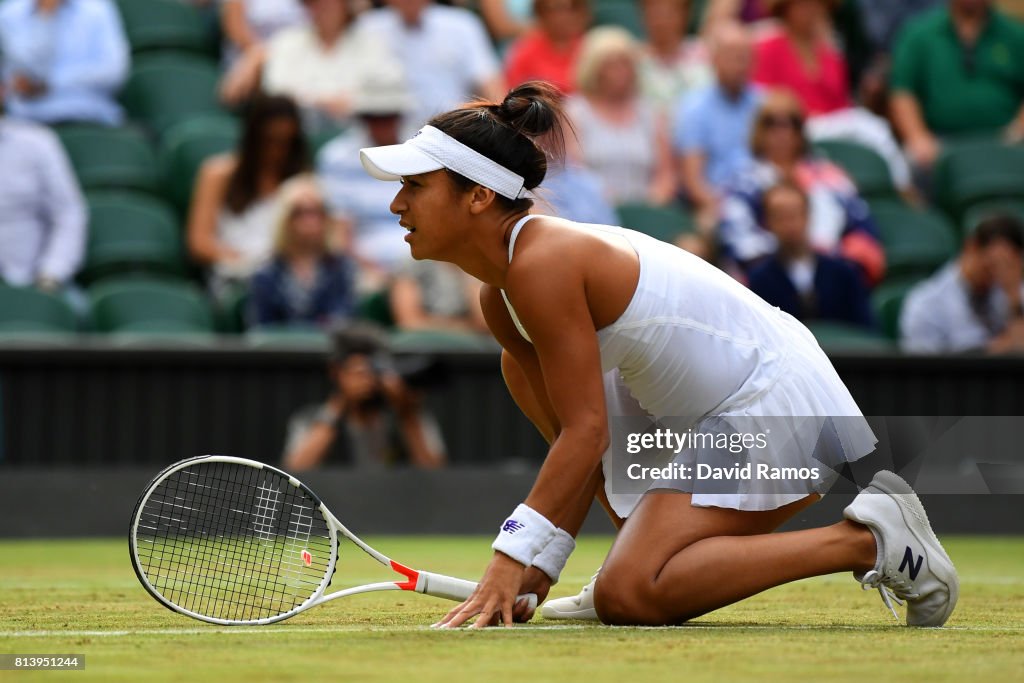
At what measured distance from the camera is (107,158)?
869 cm

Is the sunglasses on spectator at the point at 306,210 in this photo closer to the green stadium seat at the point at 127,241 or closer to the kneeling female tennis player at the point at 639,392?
the green stadium seat at the point at 127,241

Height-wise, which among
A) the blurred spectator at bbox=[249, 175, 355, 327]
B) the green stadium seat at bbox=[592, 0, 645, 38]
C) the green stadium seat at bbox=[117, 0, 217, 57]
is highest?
the green stadium seat at bbox=[592, 0, 645, 38]

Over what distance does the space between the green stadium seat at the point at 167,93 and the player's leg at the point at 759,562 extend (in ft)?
20.7

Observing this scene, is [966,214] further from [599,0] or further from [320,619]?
[320,619]

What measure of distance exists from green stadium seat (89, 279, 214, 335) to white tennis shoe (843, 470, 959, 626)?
464 centimetres

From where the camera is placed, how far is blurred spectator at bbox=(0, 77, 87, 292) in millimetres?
7891

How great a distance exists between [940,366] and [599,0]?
14.0 feet

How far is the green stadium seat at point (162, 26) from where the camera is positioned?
32.1 feet

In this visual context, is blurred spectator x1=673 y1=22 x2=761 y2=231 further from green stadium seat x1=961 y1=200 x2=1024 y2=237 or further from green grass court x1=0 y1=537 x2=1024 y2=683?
green grass court x1=0 y1=537 x2=1024 y2=683

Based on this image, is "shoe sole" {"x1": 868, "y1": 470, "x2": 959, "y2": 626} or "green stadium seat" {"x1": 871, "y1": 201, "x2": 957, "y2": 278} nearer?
"shoe sole" {"x1": 868, "y1": 470, "x2": 959, "y2": 626}

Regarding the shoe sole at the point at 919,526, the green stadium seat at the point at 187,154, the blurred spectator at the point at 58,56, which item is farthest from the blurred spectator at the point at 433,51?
the shoe sole at the point at 919,526

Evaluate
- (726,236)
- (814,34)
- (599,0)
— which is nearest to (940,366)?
(726,236)

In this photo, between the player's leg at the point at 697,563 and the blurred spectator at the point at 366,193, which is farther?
the blurred spectator at the point at 366,193

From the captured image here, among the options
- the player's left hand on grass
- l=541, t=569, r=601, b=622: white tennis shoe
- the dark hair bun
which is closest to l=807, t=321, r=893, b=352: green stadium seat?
l=541, t=569, r=601, b=622: white tennis shoe
